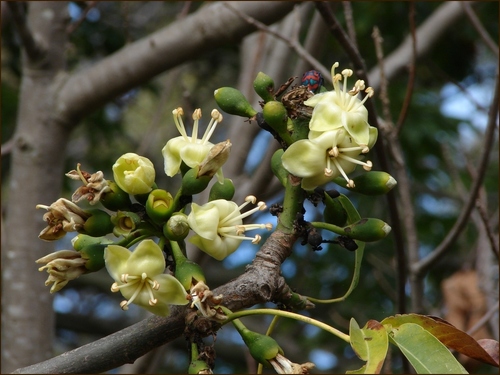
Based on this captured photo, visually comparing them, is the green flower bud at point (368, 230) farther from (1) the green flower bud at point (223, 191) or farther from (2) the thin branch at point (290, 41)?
(2) the thin branch at point (290, 41)

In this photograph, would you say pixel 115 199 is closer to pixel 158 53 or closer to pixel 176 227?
pixel 176 227

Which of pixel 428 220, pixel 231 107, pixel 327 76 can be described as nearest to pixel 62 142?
pixel 327 76

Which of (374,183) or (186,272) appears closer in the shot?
(186,272)

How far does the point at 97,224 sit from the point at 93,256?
5 centimetres

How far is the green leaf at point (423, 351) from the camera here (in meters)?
0.85

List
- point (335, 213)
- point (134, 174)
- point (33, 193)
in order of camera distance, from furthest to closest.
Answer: point (33, 193) < point (335, 213) < point (134, 174)

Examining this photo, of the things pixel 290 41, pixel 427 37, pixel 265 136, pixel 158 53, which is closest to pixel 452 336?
pixel 290 41

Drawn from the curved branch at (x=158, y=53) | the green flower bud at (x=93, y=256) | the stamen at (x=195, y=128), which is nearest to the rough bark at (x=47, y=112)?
the curved branch at (x=158, y=53)

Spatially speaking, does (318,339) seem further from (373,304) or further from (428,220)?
(428,220)

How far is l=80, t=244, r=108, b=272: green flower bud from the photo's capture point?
957mm

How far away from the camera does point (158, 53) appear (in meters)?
2.41

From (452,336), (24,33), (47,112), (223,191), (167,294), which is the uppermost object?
(24,33)

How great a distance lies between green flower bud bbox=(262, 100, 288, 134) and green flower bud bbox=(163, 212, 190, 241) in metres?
0.19

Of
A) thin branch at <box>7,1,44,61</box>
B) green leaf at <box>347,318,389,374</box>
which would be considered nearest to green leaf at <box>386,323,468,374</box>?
green leaf at <box>347,318,389,374</box>
